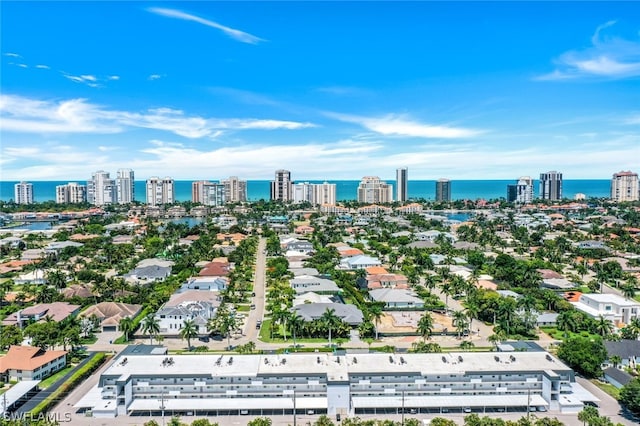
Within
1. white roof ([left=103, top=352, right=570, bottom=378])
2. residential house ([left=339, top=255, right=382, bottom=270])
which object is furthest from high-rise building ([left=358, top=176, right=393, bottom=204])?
white roof ([left=103, top=352, right=570, bottom=378])

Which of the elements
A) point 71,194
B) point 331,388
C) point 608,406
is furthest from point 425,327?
point 71,194

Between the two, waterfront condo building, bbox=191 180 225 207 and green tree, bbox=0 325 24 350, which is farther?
waterfront condo building, bbox=191 180 225 207

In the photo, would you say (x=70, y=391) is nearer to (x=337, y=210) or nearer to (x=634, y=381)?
(x=634, y=381)

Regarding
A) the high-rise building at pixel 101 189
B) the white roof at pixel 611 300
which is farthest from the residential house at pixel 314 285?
the high-rise building at pixel 101 189

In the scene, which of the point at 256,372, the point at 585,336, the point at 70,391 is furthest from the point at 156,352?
the point at 585,336

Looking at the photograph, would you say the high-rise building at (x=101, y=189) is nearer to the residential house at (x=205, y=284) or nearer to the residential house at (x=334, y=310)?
the residential house at (x=205, y=284)

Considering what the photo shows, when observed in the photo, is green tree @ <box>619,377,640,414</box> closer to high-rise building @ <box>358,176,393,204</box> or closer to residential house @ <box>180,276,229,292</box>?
residential house @ <box>180,276,229,292</box>
